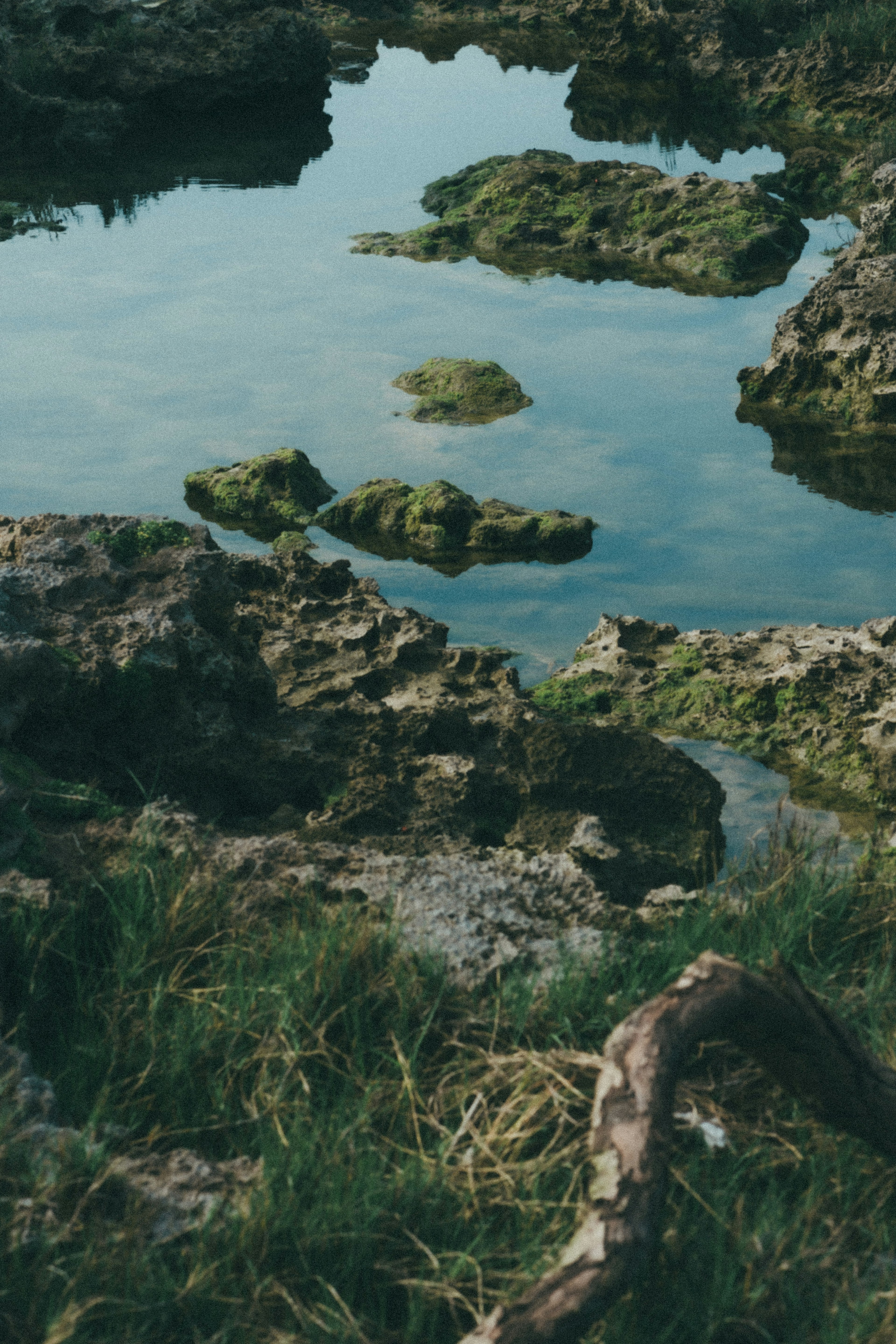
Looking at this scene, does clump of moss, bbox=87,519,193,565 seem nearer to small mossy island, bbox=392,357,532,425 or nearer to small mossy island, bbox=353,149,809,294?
small mossy island, bbox=392,357,532,425

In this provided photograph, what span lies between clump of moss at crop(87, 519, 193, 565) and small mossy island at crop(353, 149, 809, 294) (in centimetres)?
750

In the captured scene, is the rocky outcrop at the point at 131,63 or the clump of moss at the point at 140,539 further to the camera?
the rocky outcrop at the point at 131,63

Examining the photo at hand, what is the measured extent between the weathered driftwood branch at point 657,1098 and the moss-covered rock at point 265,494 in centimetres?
509

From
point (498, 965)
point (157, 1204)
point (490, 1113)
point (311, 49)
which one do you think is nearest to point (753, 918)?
point (498, 965)

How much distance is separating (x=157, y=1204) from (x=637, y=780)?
225 cm

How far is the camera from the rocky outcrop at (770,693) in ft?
15.6

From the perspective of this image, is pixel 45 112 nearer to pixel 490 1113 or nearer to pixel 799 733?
pixel 799 733

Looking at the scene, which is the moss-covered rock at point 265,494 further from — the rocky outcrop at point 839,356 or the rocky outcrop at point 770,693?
the rocky outcrop at point 839,356

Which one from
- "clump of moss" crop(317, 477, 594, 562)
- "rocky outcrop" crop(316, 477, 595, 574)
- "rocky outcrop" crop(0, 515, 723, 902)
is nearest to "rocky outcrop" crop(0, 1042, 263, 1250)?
"rocky outcrop" crop(0, 515, 723, 902)

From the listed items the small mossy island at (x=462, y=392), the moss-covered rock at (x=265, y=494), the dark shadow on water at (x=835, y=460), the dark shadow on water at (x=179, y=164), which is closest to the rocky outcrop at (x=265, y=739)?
the moss-covered rock at (x=265, y=494)

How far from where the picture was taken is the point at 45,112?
13977 millimetres

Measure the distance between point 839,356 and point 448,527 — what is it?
3289 mm

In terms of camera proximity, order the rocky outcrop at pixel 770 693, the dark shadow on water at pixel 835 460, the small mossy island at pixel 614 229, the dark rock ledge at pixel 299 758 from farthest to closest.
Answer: the small mossy island at pixel 614 229, the dark shadow on water at pixel 835 460, the rocky outcrop at pixel 770 693, the dark rock ledge at pixel 299 758

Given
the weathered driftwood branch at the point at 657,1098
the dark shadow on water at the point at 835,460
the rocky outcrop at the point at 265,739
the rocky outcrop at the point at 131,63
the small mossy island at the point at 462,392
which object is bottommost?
the dark shadow on water at the point at 835,460
